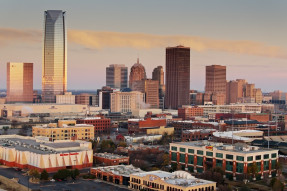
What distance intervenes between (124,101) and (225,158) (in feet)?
381

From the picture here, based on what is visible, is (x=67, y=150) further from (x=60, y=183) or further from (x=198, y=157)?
(x=198, y=157)

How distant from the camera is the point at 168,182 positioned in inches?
1805

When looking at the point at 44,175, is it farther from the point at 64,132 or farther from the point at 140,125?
the point at 140,125

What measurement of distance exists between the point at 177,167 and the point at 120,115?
88.9 m

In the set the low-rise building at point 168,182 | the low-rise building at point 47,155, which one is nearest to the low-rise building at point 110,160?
the low-rise building at point 47,155

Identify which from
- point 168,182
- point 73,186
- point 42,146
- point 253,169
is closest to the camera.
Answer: point 168,182

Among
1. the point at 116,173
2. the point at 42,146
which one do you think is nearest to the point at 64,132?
the point at 42,146

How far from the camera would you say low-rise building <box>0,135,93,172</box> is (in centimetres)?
5759

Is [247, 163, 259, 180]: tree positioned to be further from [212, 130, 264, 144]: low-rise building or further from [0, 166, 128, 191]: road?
[212, 130, 264, 144]: low-rise building

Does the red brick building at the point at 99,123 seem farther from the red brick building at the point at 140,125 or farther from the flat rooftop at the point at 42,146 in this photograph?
the flat rooftop at the point at 42,146

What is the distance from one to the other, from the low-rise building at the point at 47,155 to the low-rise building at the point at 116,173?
15.2ft

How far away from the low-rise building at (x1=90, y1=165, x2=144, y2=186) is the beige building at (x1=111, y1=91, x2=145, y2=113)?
370ft

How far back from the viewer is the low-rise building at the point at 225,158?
55.0 m

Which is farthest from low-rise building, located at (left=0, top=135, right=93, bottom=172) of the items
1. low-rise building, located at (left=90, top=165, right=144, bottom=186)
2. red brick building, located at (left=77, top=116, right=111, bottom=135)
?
red brick building, located at (left=77, top=116, right=111, bottom=135)
